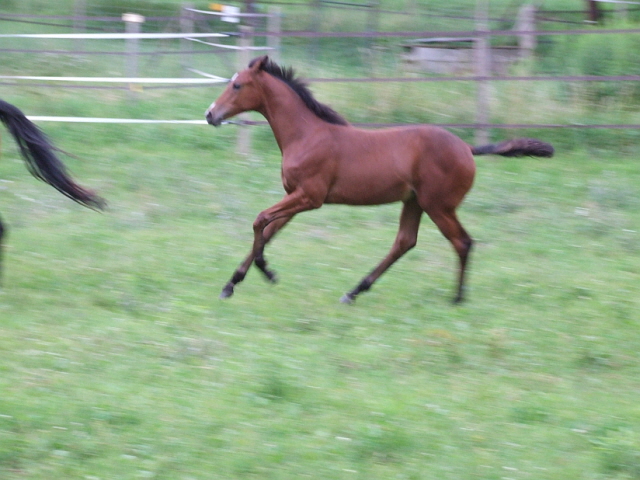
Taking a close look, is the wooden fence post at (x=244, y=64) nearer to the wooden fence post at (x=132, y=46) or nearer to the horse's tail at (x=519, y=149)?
the wooden fence post at (x=132, y=46)

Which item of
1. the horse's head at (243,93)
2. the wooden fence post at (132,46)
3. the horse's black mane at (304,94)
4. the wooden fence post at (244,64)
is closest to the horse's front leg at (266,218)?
the horse's black mane at (304,94)

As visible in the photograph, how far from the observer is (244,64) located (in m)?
9.80

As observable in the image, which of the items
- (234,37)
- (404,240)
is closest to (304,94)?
(404,240)

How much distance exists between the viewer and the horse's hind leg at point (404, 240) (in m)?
5.99

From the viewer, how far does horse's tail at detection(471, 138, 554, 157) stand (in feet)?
19.6

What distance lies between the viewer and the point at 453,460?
3.64m

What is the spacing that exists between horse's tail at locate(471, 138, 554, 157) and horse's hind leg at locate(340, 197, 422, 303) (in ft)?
2.03

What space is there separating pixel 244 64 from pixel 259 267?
4.50 meters

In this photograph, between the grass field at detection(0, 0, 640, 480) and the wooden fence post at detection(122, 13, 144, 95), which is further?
the wooden fence post at detection(122, 13, 144, 95)

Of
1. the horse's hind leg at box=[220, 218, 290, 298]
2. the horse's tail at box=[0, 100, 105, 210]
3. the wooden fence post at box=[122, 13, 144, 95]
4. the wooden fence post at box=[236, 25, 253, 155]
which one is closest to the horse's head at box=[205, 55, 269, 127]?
the horse's hind leg at box=[220, 218, 290, 298]

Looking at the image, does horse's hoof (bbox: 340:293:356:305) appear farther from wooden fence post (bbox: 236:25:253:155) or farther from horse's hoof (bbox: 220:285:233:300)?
wooden fence post (bbox: 236:25:253:155)

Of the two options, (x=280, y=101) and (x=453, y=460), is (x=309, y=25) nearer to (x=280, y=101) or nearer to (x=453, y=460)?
(x=280, y=101)

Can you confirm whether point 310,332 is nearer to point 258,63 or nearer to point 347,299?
point 347,299

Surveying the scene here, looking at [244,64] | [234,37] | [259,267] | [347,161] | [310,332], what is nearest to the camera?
[310,332]
